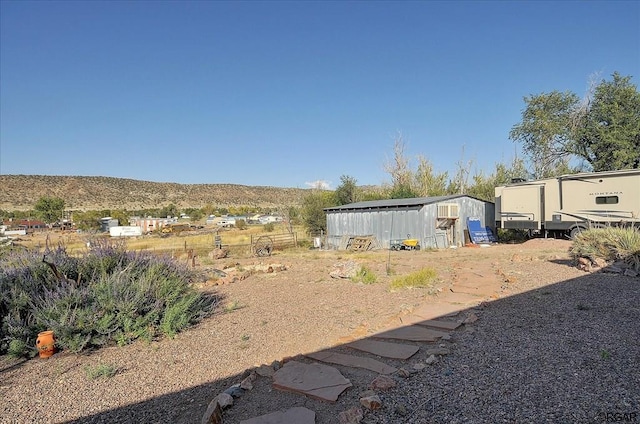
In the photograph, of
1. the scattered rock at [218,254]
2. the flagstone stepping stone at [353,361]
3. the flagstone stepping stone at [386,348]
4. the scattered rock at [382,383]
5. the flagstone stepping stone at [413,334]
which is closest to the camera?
the scattered rock at [382,383]

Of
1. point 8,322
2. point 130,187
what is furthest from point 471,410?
point 130,187

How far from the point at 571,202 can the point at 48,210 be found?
58487 mm

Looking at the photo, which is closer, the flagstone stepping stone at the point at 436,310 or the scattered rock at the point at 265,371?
the scattered rock at the point at 265,371

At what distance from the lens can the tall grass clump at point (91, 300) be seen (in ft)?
17.0

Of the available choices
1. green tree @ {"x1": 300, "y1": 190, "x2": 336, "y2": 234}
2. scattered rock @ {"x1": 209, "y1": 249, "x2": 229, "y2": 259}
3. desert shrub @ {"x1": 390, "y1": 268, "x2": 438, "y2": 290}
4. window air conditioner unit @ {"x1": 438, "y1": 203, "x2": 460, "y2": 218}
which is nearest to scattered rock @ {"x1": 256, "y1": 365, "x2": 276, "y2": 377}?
desert shrub @ {"x1": 390, "y1": 268, "x2": 438, "y2": 290}

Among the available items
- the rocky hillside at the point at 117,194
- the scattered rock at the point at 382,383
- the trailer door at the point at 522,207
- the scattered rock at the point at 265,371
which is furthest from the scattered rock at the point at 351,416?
the rocky hillside at the point at 117,194

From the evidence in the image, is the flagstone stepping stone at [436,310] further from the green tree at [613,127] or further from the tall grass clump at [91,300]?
the green tree at [613,127]

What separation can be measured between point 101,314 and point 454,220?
62.7ft

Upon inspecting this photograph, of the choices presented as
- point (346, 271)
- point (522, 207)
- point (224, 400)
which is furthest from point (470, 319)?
point (522, 207)

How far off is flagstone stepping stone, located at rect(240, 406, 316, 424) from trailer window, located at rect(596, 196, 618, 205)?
17.9 m

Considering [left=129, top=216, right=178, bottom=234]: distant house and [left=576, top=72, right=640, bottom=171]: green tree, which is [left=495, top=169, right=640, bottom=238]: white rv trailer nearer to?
[left=576, top=72, right=640, bottom=171]: green tree

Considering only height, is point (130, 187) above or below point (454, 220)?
above

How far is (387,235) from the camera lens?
21.3 meters

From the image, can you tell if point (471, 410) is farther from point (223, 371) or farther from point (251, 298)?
point (251, 298)
